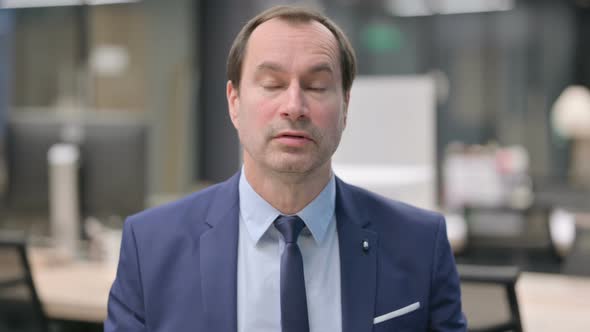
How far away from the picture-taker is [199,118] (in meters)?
7.37

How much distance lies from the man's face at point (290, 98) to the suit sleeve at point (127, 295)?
0.97 feet

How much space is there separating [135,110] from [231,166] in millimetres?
1120

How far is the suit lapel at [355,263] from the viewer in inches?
51.2

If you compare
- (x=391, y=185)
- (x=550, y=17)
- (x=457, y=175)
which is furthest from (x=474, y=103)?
(x=391, y=185)

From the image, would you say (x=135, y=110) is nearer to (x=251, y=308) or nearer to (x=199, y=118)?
(x=199, y=118)

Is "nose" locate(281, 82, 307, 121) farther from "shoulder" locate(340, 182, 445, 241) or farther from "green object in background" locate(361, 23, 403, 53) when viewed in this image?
"green object in background" locate(361, 23, 403, 53)

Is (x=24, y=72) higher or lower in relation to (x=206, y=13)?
lower

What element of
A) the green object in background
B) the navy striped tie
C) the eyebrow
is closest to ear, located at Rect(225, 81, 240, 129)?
the eyebrow

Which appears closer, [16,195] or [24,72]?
[16,195]

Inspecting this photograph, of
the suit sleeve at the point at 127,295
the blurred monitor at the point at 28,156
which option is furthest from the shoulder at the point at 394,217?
the blurred monitor at the point at 28,156

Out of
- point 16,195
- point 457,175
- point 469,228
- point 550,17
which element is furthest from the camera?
point 550,17

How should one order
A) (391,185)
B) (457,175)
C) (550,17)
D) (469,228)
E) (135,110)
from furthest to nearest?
(550,17)
(135,110)
(457,175)
(469,228)
(391,185)

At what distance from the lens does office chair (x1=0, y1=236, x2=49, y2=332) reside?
98.0 inches

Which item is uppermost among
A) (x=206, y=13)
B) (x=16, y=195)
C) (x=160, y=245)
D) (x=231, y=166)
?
(x=206, y=13)
